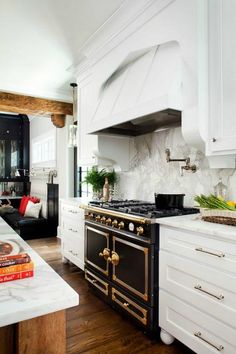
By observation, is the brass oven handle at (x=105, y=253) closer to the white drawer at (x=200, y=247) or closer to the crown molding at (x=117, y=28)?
the white drawer at (x=200, y=247)

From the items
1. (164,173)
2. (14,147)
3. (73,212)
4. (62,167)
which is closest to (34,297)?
(164,173)

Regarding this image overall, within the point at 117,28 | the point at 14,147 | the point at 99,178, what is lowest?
the point at 99,178

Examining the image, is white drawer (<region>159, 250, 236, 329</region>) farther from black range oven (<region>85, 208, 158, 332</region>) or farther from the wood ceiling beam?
the wood ceiling beam

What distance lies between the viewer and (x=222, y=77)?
1714mm

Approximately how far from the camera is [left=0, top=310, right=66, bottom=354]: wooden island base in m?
0.73

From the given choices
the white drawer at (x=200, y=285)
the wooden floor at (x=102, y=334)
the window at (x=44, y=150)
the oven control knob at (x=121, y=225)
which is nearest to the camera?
the white drawer at (x=200, y=285)

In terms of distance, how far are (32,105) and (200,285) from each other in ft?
13.5

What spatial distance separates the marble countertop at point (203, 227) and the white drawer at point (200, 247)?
4cm

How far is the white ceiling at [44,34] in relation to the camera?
2301mm

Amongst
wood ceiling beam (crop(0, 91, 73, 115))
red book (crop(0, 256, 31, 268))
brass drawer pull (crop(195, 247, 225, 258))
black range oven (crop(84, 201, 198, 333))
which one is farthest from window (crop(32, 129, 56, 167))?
red book (crop(0, 256, 31, 268))

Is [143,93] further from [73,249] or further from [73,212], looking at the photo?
[73,249]

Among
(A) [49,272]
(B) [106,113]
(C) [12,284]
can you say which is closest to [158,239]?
(A) [49,272]

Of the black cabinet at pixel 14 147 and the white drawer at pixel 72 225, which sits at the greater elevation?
the black cabinet at pixel 14 147

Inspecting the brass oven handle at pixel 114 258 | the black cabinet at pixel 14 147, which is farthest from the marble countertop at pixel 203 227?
the black cabinet at pixel 14 147
